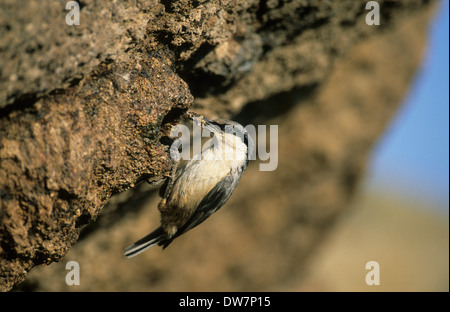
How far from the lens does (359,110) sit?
248 inches

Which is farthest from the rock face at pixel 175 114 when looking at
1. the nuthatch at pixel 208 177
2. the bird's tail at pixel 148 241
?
the bird's tail at pixel 148 241

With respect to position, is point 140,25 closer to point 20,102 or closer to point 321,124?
point 20,102

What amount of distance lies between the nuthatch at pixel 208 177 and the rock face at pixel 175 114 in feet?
1.12

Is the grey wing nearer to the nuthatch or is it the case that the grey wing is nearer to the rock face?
the nuthatch

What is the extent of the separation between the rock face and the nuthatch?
0.34m

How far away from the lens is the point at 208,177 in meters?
2.94

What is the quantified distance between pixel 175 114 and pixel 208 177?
557mm

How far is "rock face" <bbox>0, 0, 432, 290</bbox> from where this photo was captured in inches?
80.2

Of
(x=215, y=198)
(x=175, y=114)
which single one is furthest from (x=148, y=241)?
(x=175, y=114)

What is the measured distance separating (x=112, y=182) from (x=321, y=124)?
429 centimetres

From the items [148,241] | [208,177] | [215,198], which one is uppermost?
[208,177]

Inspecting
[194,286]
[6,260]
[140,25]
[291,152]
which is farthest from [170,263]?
[140,25]

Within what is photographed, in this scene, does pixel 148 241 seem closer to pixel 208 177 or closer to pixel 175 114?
pixel 208 177

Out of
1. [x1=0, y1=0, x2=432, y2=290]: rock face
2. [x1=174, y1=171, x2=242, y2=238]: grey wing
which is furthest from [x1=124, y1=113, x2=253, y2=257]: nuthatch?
[x1=0, y1=0, x2=432, y2=290]: rock face
